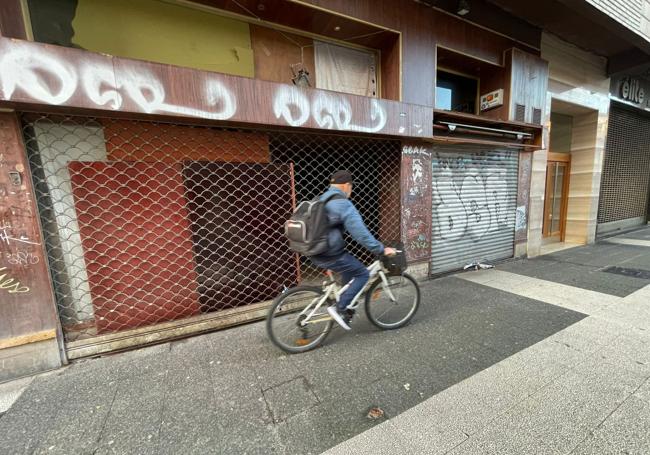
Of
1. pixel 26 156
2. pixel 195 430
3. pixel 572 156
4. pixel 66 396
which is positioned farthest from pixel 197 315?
pixel 572 156

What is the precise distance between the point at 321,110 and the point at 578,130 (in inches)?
332

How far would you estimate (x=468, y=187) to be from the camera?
17.5 ft

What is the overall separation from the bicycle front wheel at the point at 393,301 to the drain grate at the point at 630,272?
4.79 metres

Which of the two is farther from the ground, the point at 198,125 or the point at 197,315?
the point at 198,125

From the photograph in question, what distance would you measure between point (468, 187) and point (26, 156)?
20.8 ft

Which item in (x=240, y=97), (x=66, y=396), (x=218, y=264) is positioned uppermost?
(x=240, y=97)

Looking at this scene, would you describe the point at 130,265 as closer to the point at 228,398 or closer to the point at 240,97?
the point at 228,398

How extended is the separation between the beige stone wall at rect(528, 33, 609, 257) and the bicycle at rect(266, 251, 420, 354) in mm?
5328

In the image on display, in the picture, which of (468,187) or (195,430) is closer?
(195,430)

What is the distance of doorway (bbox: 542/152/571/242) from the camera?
25.1ft

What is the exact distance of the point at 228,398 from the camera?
224cm

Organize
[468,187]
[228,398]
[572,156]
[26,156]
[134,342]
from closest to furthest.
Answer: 1. [228,398]
2. [26,156]
3. [134,342]
4. [468,187]
5. [572,156]

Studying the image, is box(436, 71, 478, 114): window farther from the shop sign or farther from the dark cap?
the shop sign

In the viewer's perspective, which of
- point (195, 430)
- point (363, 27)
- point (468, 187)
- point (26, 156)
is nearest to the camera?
point (195, 430)
